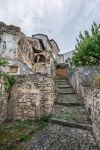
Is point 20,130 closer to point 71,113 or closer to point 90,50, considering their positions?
point 71,113

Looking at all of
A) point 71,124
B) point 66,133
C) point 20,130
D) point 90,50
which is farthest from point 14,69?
point 66,133

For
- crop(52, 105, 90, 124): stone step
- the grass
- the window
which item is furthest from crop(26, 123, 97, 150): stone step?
the window

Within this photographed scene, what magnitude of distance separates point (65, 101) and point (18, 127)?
3836mm

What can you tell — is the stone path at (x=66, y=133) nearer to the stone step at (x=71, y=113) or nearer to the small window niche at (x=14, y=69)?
the stone step at (x=71, y=113)

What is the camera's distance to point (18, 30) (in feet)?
67.3

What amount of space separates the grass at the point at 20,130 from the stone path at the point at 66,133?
0.34 meters

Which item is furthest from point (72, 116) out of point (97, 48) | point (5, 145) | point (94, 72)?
point (97, 48)

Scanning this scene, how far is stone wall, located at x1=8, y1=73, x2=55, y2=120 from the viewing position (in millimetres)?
8438

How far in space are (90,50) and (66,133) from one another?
1308 cm

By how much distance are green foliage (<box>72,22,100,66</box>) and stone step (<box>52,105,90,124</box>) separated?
994 cm

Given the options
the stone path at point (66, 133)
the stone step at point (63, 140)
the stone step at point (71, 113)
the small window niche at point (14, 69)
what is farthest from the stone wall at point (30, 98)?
the small window niche at point (14, 69)

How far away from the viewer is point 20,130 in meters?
7.28

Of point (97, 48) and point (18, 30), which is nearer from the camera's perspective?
point (97, 48)

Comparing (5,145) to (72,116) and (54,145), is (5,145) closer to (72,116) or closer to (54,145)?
(54,145)
